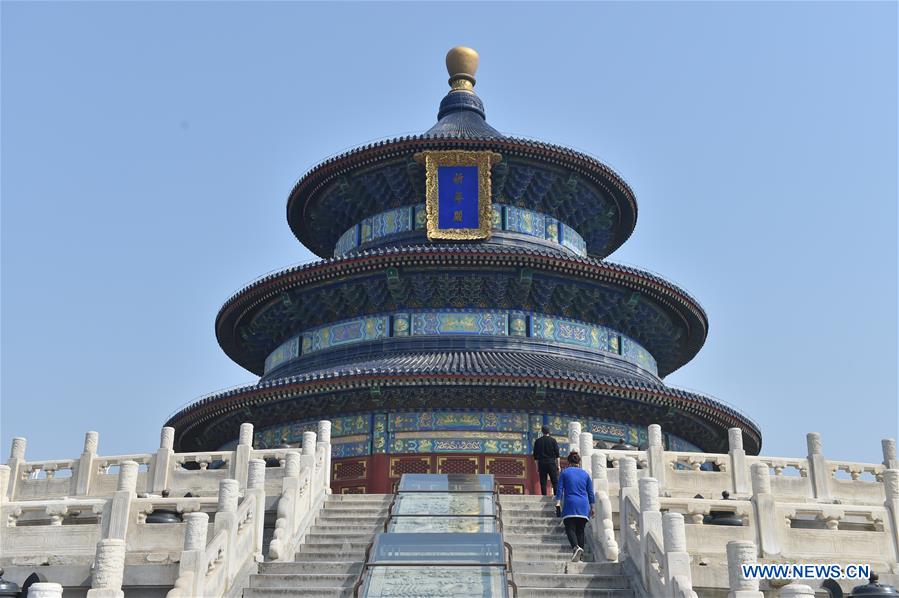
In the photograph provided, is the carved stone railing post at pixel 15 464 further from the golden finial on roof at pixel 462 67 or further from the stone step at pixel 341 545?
the golden finial on roof at pixel 462 67

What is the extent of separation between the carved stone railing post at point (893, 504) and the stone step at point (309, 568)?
28.6 feet

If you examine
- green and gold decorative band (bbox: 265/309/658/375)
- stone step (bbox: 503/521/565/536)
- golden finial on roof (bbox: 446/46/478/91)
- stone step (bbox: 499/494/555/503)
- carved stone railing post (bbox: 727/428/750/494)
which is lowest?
stone step (bbox: 503/521/565/536)

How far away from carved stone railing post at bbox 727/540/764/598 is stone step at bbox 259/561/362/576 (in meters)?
5.08

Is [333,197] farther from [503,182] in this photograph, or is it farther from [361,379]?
[361,379]

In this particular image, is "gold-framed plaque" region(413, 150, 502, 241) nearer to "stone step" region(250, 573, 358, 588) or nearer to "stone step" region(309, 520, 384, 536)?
"stone step" region(309, 520, 384, 536)

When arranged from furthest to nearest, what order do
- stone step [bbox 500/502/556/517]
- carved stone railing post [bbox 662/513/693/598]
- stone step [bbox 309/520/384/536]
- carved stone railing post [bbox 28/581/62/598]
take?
stone step [bbox 500/502/556/517] < stone step [bbox 309/520/384/536] < carved stone railing post [bbox 662/513/693/598] < carved stone railing post [bbox 28/581/62/598]

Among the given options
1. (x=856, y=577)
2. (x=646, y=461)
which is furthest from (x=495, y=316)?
(x=856, y=577)

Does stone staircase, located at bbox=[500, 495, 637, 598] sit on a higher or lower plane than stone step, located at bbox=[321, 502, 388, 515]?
lower

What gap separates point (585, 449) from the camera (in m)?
20.6

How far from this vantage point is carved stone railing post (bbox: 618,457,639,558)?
15.9 meters

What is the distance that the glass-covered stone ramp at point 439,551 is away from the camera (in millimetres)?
13584

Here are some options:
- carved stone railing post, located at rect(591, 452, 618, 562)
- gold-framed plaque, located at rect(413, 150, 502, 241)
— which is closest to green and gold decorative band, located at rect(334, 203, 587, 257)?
gold-framed plaque, located at rect(413, 150, 502, 241)

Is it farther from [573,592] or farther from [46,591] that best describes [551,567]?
[46,591]

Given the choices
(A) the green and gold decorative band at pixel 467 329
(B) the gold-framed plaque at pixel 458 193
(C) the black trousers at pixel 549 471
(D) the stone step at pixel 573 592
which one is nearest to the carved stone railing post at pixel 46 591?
(D) the stone step at pixel 573 592
